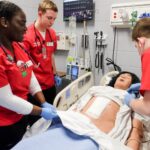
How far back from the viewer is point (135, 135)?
5.90ft

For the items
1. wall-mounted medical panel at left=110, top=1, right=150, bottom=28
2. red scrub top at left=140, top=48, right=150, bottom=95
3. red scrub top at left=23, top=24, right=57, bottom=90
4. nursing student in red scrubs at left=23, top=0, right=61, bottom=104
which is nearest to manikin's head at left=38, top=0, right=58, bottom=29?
nursing student in red scrubs at left=23, top=0, right=61, bottom=104

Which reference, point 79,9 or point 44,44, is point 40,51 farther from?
point 79,9

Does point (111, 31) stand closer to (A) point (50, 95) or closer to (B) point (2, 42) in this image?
(A) point (50, 95)

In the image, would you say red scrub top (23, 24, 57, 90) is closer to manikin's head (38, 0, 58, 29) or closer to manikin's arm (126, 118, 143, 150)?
manikin's head (38, 0, 58, 29)

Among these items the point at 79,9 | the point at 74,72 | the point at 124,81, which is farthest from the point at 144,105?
the point at 79,9

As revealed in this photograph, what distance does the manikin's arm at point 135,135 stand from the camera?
5.49 feet

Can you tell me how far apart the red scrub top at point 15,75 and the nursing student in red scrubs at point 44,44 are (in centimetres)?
61

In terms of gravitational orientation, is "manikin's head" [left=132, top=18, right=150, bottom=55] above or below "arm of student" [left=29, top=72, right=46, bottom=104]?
above

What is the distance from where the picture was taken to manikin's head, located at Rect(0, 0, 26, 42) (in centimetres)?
148

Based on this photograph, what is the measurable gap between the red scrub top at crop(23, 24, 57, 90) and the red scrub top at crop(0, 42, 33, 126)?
0.60 meters

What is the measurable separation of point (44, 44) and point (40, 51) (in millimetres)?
91

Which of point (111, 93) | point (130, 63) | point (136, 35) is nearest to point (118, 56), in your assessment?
point (130, 63)

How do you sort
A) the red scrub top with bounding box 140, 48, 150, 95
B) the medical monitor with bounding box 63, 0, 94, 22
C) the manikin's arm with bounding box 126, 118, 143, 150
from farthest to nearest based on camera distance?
the medical monitor with bounding box 63, 0, 94, 22, the manikin's arm with bounding box 126, 118, 143, 150, the red scrub top with bounding box 140, 48, 150, 95

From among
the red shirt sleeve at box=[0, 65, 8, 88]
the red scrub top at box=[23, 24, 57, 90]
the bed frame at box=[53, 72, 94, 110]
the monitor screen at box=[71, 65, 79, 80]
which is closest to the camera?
the red shirt sleeve at box=[0, 65, 8, 88]
